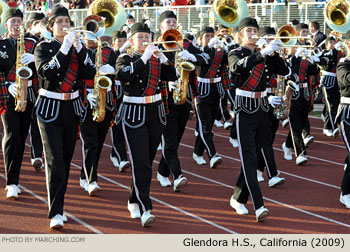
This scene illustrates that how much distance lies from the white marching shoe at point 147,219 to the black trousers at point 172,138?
4.78ft

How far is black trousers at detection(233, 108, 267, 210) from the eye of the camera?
643 centimetres

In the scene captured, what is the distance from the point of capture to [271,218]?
21.6 feet

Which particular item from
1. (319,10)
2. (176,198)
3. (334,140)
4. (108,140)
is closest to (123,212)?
(176,198)

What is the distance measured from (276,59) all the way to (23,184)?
3206mm

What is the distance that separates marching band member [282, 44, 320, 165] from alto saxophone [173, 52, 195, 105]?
218cm

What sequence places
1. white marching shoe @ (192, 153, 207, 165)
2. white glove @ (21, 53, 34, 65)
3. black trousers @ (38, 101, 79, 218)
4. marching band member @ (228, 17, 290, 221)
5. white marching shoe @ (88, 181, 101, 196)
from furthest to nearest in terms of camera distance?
white marching shoe @ (192, 153, 207, 165), white marching shoe @ (88, 181, 101, 196), white glove @ (21, 53, 34, 65), marching band member @ (228, 17, 290, 221), black trousers @ (38, 101, 79, 218)

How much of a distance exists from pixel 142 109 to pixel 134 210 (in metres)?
0.99

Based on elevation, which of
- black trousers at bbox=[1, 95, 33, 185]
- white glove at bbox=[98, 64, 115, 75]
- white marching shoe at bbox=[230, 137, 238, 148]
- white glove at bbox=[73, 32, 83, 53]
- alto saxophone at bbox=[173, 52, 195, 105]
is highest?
white glove at bbox=[73, 32, 83, 53]

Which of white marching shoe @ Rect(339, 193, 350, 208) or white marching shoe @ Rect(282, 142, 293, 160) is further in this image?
white marching shoe @ Rect(282, 142, 293, 160)

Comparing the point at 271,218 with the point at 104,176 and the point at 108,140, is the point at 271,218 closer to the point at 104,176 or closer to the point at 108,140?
the point at 104,176

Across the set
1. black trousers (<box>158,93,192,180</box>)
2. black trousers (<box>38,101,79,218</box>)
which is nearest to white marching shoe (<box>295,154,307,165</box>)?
black trousers (<box>158,93,192,180</box>)

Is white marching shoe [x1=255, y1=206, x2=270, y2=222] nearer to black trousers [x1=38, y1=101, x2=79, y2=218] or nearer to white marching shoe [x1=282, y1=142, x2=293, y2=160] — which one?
black trousers [x1=38, y1=101, x2=79, y2=218]

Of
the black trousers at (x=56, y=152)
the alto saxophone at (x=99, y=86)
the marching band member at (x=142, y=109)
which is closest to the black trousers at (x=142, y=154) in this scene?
the marching band member at (x=142, y=109)

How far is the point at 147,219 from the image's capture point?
6.12 metres
